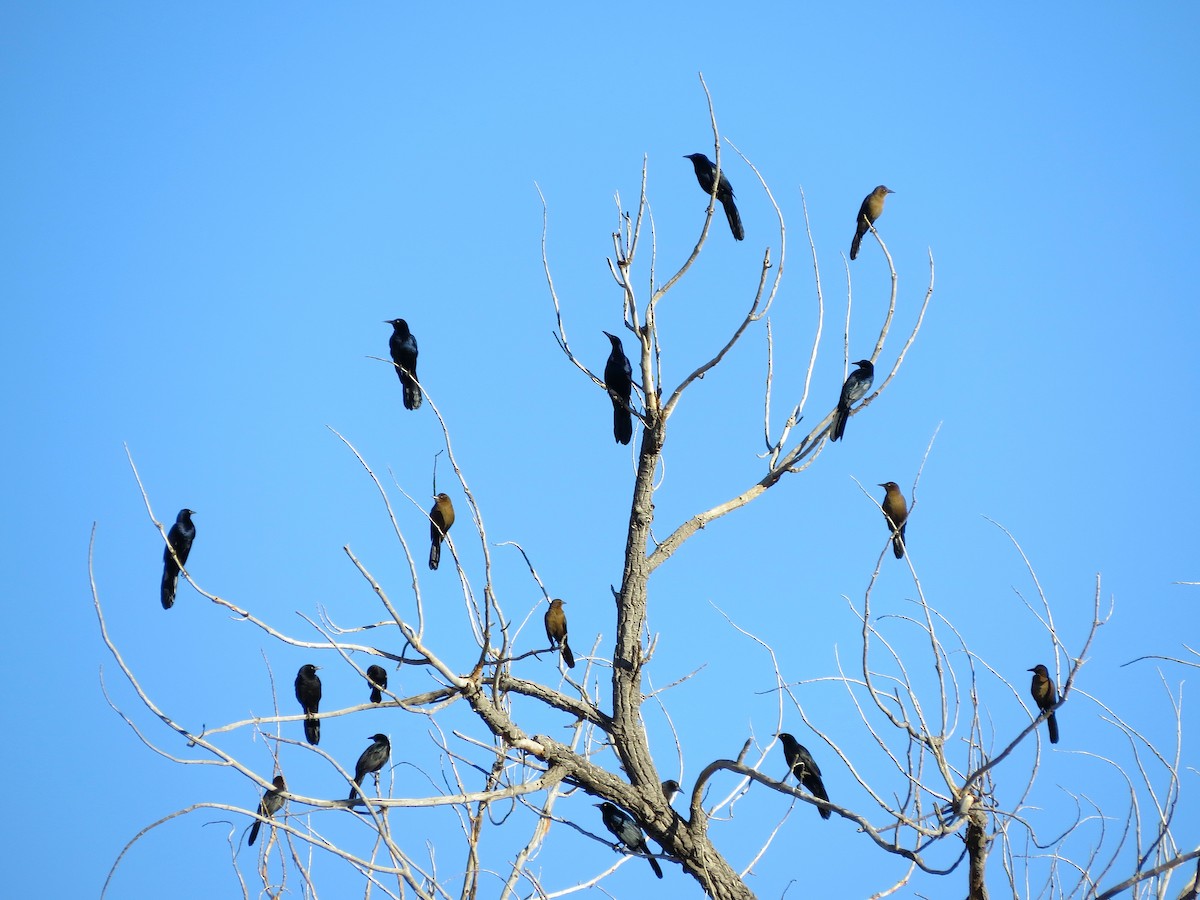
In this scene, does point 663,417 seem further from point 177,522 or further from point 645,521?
point 177,522

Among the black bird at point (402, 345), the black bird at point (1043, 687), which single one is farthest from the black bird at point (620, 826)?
the black bird at point (402, 345)

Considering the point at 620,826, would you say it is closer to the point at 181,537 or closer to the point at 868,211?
the point at 181,537

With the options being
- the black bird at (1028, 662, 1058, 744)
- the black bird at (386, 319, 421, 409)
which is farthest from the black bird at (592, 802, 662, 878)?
the black bird at (386, 319, 421, 409)

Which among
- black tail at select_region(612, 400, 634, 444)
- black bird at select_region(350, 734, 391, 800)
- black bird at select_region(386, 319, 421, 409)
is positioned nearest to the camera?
black tail at select_region(612, 400, 634, 444)

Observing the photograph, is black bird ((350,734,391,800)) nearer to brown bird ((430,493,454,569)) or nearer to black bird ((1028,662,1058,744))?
brown bird ((430,493,454,569))

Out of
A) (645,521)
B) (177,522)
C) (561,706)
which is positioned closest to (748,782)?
(561,706)

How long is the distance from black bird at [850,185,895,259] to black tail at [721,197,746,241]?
3.30 feet

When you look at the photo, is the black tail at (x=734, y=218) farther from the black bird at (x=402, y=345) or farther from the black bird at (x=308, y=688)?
the black bird at (x=308, y=688)

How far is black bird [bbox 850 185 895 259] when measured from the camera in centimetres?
722

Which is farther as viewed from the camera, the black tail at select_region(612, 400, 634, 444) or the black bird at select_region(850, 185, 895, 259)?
the black bird at select_region(850, 185, 895, 259)

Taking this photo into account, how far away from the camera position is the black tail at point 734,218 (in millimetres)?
6454

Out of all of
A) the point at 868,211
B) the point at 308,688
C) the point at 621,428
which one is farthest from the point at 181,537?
the point at 868,211

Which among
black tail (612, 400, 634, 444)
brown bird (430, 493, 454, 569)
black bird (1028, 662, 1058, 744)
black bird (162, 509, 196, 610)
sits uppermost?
black bird (162, 509, 196, 610)

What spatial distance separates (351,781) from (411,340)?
4950 millimetres
